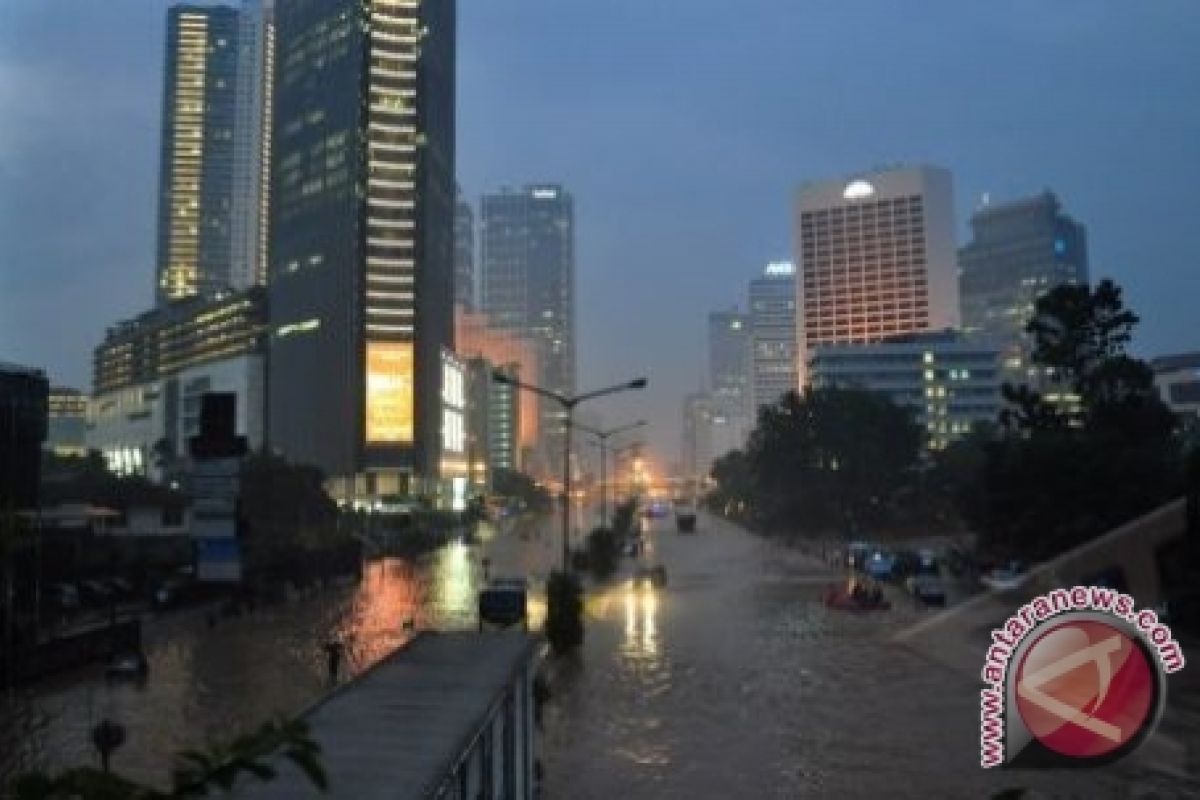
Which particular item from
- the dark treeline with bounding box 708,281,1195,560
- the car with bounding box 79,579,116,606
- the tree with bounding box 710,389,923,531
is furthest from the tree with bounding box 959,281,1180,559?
the tree with bounding box 710,389,923,531

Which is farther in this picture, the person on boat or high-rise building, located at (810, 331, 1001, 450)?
high-rise building, located at (810, 331, 1001, 450)

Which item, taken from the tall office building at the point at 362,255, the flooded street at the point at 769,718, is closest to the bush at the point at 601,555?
the flooded street at the point at 769,718

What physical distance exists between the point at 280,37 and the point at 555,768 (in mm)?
178625

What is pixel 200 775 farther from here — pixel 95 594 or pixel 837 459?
pixel 837 459

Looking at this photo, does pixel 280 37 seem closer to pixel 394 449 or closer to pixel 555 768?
pixel 394 449

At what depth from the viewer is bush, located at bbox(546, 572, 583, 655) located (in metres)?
36.4

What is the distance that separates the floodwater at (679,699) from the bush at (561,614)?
1.16 meters

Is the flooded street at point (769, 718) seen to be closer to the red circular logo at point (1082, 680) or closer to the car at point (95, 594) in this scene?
the red circular logo at point (1082, 680)

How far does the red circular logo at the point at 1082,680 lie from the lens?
9.52 m

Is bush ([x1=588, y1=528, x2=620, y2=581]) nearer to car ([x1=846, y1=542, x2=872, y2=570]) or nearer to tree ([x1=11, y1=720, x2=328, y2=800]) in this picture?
car ([x1=846, y1=542, x2=872, y2=570])

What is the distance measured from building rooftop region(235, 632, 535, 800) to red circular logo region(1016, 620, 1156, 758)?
488cm

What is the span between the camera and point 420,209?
553 feet

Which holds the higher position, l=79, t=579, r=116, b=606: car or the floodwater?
l=79, t=579, r=116, b=606: car

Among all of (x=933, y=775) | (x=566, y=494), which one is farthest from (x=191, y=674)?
(x=933, y=775)
